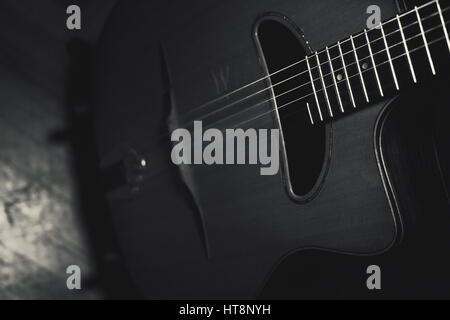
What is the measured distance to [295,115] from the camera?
24.8 inches

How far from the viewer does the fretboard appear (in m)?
0.50

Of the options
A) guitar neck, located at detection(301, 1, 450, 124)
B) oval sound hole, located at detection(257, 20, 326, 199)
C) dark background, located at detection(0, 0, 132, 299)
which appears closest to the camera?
guitar neck, located at detection(301, 1, 450, 124)

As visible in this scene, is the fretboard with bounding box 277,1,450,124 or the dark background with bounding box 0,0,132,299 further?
the dark background with bounding box 0,0,132,299

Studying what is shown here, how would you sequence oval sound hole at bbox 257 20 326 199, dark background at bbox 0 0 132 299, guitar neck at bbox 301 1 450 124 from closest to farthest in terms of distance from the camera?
guitar neck at bbox 301 1 450 124, oval sound hole at bbox 257 20 326 199, dark background at bbox 0 0 132 299

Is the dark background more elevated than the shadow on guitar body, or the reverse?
the dark background

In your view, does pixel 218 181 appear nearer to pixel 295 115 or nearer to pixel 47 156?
pixel 295 115

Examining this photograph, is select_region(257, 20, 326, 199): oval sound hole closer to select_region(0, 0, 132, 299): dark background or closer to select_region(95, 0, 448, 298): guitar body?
select_region(95, 0, 448, 298): guitar body

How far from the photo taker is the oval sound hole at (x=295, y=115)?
615mm

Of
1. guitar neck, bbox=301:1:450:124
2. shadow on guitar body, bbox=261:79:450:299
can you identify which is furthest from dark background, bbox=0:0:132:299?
guitar neck, bbox=301:1:450:124

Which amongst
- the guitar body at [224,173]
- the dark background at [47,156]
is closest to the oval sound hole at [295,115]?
the guitar body at [224,173]

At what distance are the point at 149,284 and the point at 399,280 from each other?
0.38 meters
